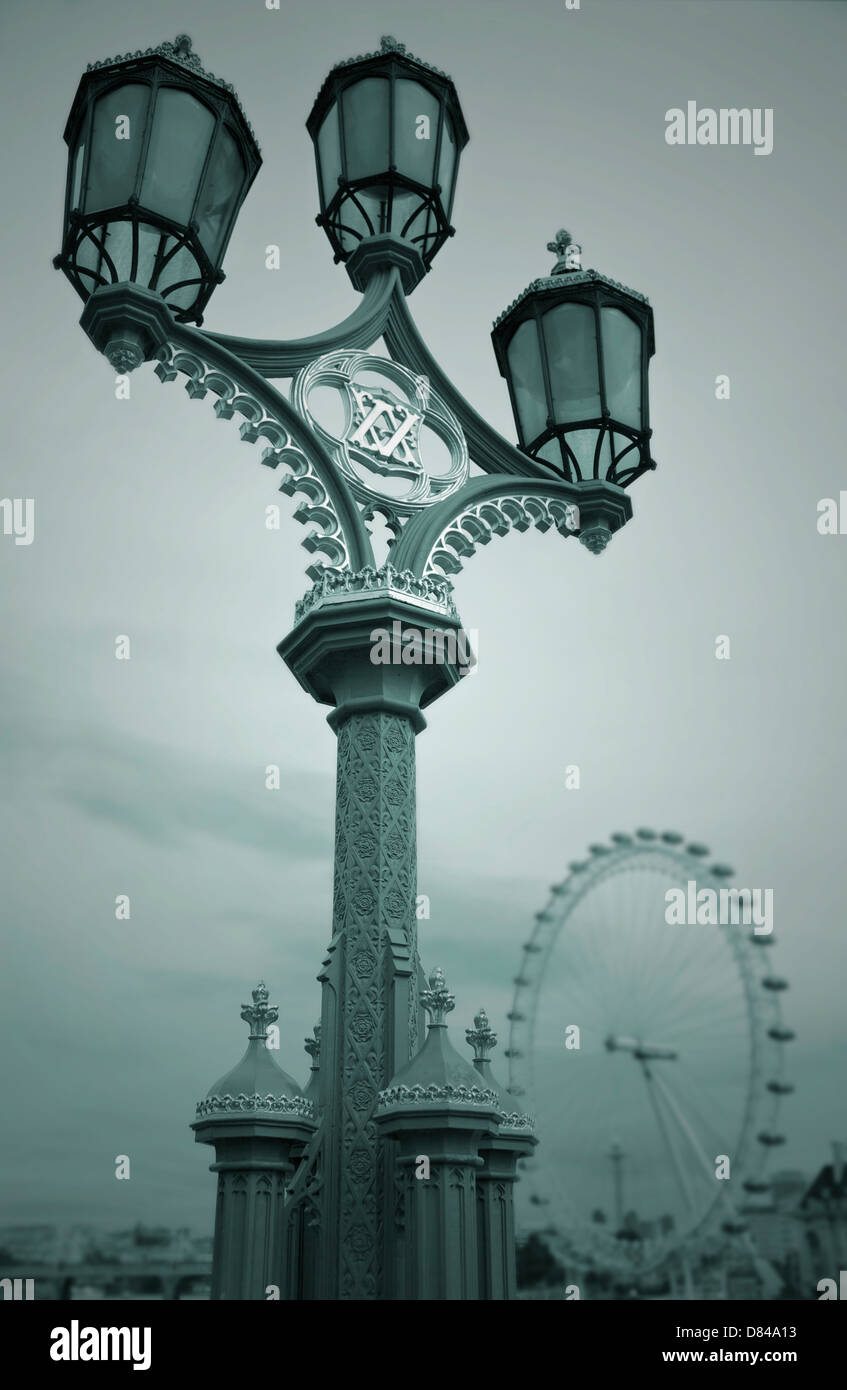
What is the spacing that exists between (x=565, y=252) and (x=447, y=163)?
39.7 inches

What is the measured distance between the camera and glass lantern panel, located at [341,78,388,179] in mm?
8062

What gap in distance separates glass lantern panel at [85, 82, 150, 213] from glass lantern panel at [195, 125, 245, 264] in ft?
1.39

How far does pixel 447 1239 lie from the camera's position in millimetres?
5176

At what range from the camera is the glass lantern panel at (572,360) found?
802 centimetres

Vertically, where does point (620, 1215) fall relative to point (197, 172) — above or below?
below

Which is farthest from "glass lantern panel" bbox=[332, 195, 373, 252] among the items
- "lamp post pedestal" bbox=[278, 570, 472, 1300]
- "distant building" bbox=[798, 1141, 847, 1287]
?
"distant building" bbox=[798, 1141, 847, 1287]

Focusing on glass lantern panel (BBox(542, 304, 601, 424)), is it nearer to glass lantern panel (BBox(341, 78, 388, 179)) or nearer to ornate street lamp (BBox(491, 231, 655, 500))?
ornate street lamp (BBox(491, 231, 655, 500))

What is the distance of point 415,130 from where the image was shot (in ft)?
26.7

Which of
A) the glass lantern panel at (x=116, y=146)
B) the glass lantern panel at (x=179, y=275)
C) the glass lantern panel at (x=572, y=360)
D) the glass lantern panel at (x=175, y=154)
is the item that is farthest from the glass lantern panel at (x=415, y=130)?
the glass lantern panel at (x=116, y=146)

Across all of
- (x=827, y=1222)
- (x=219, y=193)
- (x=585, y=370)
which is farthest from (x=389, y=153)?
(x=827, y=1222)

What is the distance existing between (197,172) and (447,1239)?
5712 millimetres
